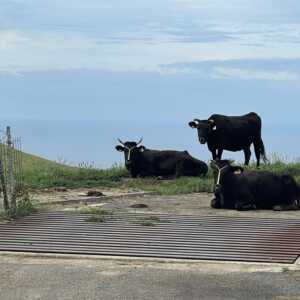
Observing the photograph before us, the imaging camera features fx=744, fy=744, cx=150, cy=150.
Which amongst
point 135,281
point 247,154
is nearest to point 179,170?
point 247,154

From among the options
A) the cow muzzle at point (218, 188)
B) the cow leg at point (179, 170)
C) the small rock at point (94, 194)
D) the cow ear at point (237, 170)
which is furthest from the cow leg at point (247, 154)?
the cow muzzle at point (218, 188)

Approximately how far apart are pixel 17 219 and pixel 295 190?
195 inches

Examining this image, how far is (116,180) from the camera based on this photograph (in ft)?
59.0

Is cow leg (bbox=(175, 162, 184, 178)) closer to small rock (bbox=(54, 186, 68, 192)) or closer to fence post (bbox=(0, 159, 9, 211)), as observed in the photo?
small rock (bbox=(54, 186, 68, 192))

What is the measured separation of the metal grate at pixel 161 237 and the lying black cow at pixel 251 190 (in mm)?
1217

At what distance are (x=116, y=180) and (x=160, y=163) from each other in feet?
6.04

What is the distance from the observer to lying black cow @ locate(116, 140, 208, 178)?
747 inches

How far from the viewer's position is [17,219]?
11.4 metres

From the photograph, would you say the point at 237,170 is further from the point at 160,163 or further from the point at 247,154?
the point at 247,154

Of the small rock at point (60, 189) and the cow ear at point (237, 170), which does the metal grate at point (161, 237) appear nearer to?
the cow ear at point (237, 170)

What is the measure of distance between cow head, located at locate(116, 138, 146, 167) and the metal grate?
7001 mm

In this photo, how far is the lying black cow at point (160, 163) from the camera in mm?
18984

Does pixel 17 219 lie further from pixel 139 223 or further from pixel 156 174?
pixel 156 174

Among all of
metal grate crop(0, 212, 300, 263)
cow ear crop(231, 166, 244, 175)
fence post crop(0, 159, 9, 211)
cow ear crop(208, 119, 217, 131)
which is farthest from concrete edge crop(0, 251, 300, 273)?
cow ear crop(208, 119, 217, 131)
